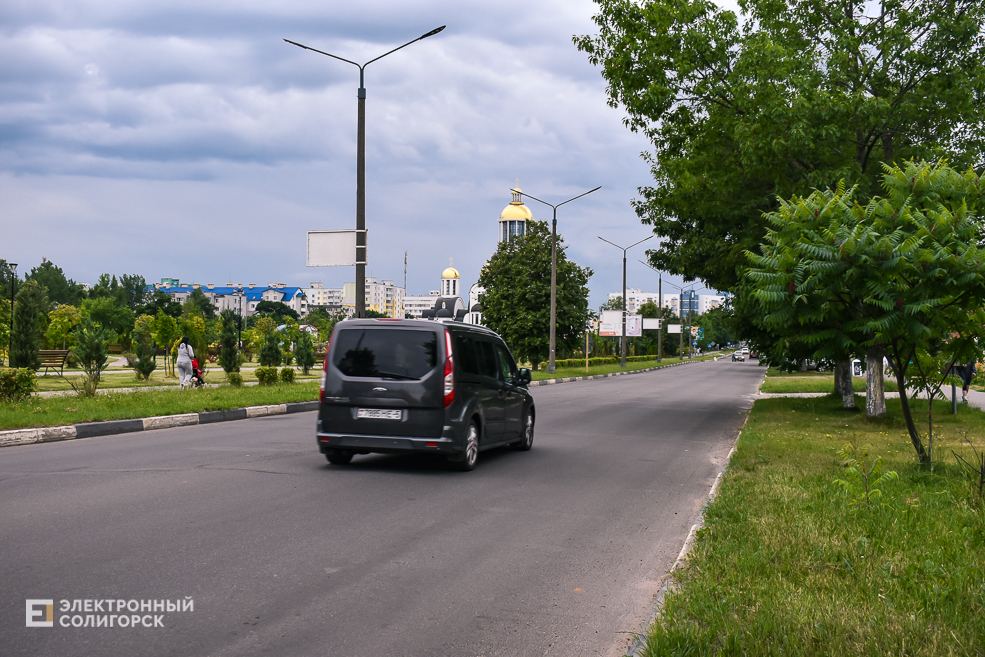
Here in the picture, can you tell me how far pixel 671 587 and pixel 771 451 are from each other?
693 centimetres

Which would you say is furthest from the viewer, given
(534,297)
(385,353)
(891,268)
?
(534,297)

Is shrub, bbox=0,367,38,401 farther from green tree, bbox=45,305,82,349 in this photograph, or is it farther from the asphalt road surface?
green tree, bbox=45,305,82,349

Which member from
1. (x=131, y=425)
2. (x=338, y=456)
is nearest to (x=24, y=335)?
(x=131, y=425)

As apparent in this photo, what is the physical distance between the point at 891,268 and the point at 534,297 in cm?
4408

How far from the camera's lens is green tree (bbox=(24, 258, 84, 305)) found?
142 m

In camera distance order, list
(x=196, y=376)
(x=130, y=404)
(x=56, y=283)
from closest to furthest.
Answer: (x=130, y=404) < (x=196, y=376) < (x=56, y=283)

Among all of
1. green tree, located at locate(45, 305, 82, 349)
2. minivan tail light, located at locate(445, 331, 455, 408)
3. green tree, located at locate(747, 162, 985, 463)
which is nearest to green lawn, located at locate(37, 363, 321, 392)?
green tree, located at locate(45, 305, 82, 349)

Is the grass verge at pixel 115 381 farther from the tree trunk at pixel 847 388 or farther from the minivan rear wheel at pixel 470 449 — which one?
the tree trunk at pixel 847 388

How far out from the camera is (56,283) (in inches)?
5650

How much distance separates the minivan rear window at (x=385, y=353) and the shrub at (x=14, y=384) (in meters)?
8.59

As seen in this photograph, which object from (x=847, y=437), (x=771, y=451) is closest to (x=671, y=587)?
(x=771, y=451)

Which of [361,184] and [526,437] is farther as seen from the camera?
[361,184]

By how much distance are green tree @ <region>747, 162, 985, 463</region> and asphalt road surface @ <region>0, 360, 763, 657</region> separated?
93.0 inches

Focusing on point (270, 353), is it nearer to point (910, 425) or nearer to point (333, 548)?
point (910, 425)
